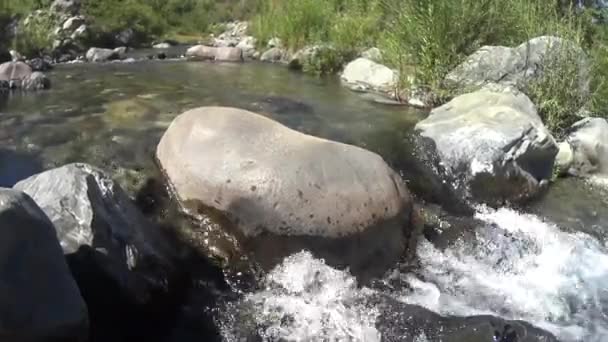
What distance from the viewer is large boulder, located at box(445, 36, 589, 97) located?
7992 mm

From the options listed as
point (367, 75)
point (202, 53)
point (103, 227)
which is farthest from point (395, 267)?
point (202, 53)

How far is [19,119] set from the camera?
299 inches

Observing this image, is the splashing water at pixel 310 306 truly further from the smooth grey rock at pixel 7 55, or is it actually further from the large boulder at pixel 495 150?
the smooth grey rock at pixel 7 55

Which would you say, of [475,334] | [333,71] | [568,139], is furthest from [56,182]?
[333,71]

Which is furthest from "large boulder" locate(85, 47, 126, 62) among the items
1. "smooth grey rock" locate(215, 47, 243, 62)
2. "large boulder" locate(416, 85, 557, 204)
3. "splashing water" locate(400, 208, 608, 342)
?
"splashing water" locate(400, 208, 608, 342)

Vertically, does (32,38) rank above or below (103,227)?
below

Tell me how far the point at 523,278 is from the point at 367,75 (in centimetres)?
708

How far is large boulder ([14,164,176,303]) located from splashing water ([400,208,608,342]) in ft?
5.79

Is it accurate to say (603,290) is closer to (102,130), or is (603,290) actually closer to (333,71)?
(102,130)

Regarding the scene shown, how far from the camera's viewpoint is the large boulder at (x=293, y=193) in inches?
179

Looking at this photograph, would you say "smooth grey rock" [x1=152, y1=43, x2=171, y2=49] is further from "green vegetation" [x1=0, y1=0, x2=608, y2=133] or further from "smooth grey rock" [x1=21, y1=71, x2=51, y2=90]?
"smooth grey rock" [x1=21, y1=71, x2=51, y2=90]

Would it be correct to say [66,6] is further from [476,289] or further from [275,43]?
[476,289]

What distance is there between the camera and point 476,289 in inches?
A: 184

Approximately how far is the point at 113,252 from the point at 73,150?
266 centimetres
